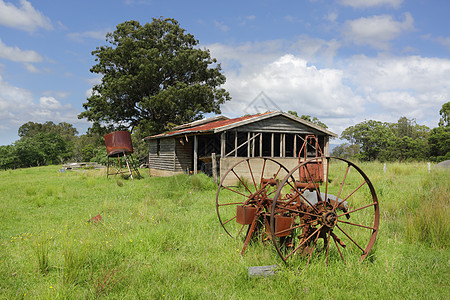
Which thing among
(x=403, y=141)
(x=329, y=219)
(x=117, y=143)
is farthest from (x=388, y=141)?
(x=329, y=219)

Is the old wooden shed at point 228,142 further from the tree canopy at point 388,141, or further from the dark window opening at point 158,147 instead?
the tree canopy at point 388,141

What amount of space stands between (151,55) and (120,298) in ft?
94.3

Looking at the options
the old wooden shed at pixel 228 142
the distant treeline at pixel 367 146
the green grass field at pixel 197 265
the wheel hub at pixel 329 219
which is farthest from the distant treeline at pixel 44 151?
the wheel hub at pixel 329 219

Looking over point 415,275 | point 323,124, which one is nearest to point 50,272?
point 415,275

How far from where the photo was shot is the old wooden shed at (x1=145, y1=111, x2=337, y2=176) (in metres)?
16.4

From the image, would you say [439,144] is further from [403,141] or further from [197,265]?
[197,265]

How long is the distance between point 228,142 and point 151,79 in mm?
13781

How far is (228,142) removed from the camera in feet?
68.2

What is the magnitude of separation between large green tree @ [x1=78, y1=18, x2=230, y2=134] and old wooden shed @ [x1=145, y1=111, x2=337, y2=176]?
258 inches

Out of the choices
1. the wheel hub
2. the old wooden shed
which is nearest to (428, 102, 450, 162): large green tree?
the old wooden shed

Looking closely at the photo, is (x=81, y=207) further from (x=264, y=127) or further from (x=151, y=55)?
(x=151, y=55)

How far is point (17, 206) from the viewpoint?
1048 centimetres

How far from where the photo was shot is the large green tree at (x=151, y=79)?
2950cm

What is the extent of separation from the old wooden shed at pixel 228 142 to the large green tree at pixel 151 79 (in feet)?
21.5
